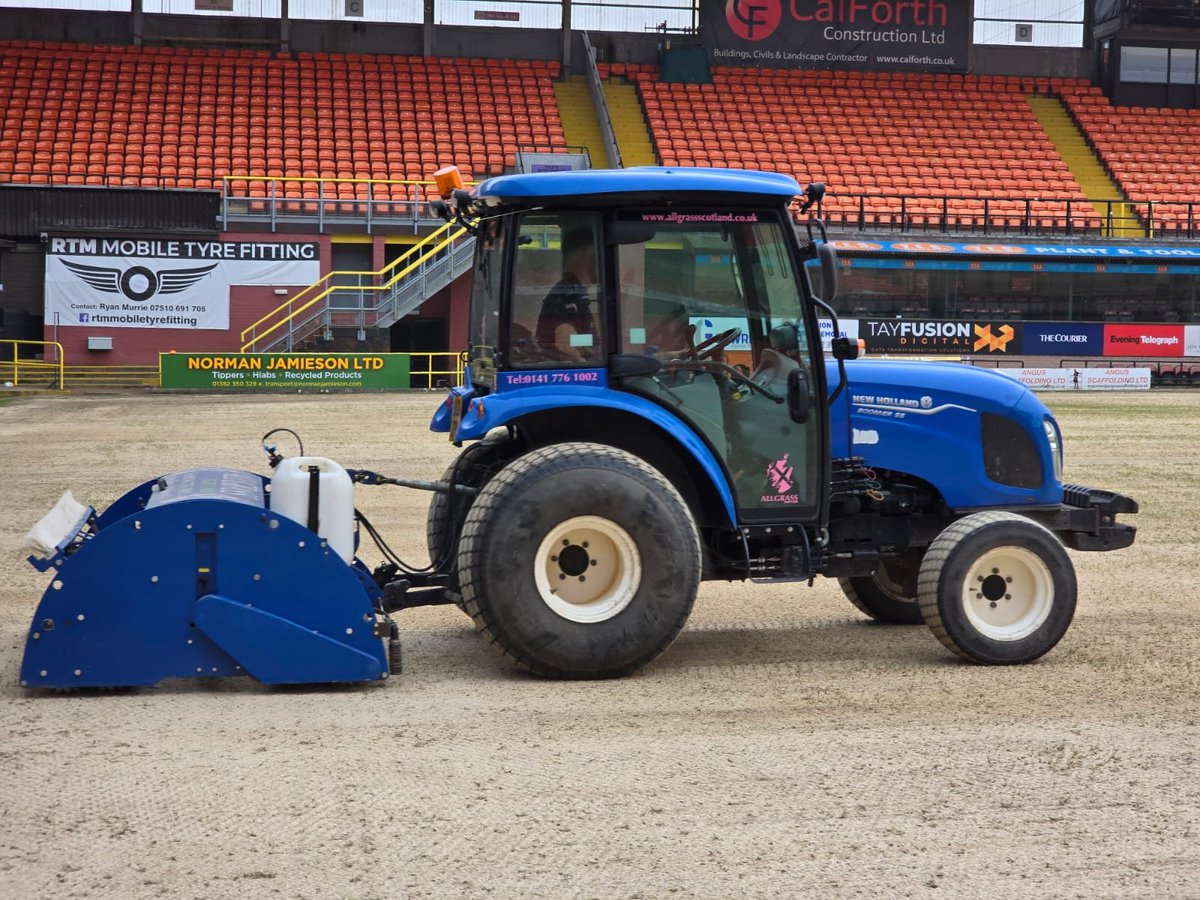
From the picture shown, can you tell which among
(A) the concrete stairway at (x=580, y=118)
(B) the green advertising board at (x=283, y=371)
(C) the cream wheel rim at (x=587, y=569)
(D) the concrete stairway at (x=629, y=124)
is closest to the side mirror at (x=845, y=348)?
(C) the cream wheel rim at (x=587, y=569)

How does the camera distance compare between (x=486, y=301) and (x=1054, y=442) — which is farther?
(x=1054, y=442)

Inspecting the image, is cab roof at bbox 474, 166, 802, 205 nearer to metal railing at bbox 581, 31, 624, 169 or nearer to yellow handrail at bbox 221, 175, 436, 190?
yellow handrail at bbox 221, 175, 436, 190

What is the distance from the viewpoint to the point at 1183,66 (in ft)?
132

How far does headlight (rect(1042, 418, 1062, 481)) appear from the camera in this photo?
6422mm

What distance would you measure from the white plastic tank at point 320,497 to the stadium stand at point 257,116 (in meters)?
26.5

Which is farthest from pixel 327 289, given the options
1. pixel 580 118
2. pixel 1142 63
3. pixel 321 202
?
pixel 1142 63

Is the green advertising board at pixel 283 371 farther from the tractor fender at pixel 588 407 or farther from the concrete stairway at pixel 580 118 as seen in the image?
the tractor fender at pixel 588 407

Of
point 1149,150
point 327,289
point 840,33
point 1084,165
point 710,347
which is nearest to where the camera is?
point 710,347

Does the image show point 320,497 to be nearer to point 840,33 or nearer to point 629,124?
point 629,124

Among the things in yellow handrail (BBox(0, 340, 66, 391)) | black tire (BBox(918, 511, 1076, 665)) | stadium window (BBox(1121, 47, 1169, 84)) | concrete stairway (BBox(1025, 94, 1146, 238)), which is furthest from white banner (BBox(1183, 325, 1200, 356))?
black tire (BBox(918, 511, 1076, 665))

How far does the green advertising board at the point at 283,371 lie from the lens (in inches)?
1093

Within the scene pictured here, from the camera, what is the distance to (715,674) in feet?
19.7

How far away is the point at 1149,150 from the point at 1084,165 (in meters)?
2.43

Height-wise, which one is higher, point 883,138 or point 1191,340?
point 883,138
